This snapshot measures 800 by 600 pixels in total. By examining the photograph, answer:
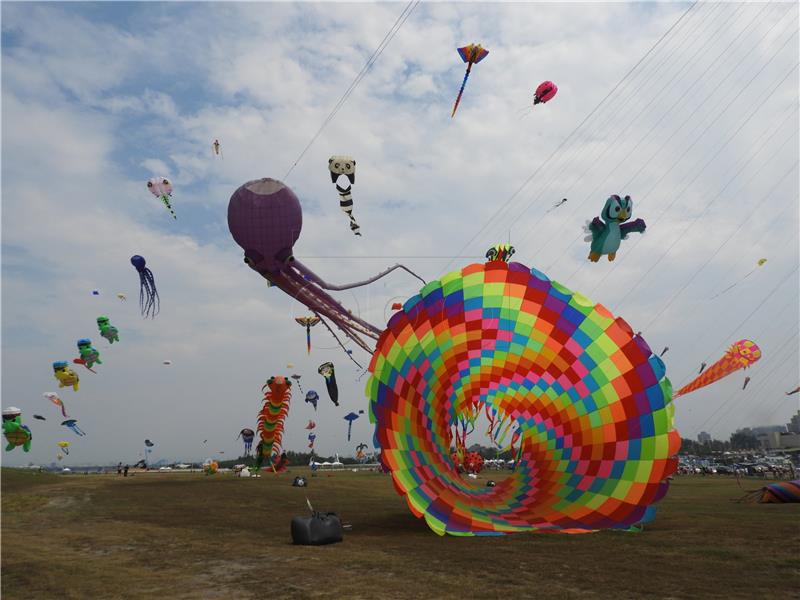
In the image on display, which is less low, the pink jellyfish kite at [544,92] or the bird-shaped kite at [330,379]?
the pink jellyfish kite at [544,92]

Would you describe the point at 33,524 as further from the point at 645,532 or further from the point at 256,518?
the point at 645,532

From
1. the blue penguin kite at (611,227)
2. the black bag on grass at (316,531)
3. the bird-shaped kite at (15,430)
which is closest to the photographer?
the black bag on grass at (316,531)

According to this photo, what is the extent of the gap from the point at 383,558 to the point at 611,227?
11831 millimetres

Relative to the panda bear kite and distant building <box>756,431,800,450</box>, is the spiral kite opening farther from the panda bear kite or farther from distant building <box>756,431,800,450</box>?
distant building <box>756,431,800,450</box>

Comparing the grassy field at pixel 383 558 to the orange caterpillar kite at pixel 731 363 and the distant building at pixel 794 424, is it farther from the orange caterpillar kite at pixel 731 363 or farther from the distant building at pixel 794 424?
the distant building at pixel 794 424

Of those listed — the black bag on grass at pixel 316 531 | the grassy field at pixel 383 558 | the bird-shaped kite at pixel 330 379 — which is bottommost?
the grassy field at pixel 383 558

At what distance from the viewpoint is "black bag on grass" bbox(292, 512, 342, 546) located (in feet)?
43.9

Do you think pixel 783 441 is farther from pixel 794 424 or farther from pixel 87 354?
pixel 87 354

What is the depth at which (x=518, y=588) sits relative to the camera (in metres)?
9.07

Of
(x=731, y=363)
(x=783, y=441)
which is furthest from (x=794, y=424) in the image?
(x=731, y=363)

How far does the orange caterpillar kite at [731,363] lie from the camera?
3591cm

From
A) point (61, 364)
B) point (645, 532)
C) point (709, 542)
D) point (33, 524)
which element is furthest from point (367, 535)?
point (61, 364)

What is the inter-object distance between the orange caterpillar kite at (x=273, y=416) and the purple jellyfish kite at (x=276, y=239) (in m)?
18.9

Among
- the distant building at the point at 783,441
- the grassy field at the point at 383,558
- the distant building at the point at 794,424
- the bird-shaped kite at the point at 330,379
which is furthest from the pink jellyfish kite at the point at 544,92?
the distant building at the point at 794,424
